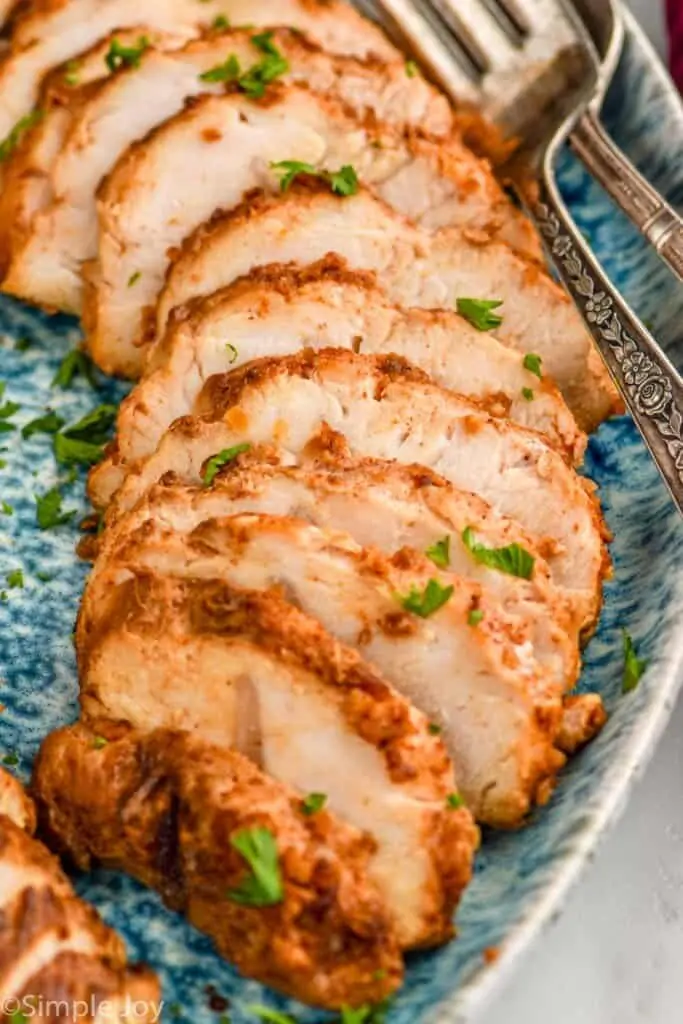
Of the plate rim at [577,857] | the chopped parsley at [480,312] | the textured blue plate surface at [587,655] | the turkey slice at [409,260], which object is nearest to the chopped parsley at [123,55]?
the turkey slice at [409,260]

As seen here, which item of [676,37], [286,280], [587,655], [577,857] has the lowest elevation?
[587,655]

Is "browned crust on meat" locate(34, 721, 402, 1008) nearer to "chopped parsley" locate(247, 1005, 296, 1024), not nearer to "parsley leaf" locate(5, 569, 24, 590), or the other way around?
"chopped parsley" locate(247, 1005, 296, 1024)

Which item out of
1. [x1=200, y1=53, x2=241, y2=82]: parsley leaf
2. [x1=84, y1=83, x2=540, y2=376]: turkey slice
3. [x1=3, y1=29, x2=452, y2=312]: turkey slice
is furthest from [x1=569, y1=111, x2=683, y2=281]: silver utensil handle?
[x1=200, y1=53, x2=241, y2=82]: parsley leaf

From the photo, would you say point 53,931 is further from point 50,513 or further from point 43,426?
point 43,426

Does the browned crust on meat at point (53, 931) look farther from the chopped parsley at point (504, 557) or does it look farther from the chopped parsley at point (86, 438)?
the chopped parsley at point (86, 438)

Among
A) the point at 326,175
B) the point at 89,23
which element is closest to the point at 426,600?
the point at 326,175

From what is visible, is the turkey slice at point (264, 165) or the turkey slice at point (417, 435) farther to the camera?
the turkey slice at point (264, 165)
